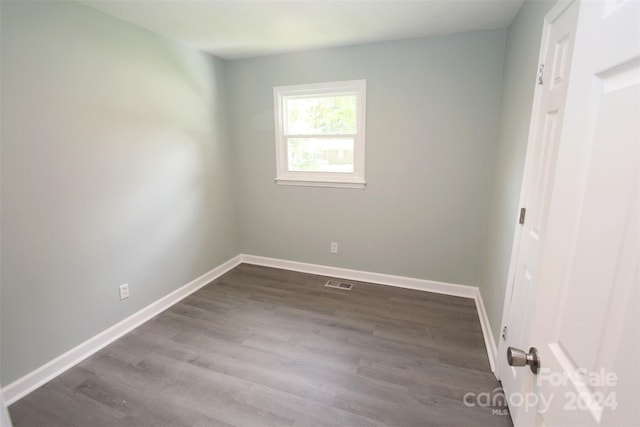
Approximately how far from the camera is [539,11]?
5.21 feet

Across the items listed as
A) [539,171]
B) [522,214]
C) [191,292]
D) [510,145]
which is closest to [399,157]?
[510,145]

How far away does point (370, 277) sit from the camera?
3.27 m

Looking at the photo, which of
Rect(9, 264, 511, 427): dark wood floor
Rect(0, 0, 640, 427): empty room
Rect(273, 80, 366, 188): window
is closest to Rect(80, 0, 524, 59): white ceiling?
Rect(0, 0, 640, 427): empty room

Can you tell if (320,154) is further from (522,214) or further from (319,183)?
(522,214)

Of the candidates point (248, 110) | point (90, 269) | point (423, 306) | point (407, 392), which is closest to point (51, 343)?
point (90, 269)

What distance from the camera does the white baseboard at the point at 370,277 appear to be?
9.74ft

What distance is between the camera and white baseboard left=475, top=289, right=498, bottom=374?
1.99 metres

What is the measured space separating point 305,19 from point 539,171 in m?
1.93

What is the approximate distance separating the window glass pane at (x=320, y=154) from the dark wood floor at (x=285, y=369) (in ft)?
4.71

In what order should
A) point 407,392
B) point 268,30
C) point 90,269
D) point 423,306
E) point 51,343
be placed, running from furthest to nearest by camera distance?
point 423,306, point 268,30, point 90,269, point 51,343, point 407,392

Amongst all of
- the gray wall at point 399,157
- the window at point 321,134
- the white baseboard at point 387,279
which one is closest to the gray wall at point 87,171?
the gray wall at point 399,157

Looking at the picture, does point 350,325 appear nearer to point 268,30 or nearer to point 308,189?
point 308,189

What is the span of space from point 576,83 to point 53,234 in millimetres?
2677

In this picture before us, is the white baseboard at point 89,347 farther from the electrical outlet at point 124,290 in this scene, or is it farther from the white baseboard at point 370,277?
the white baseboard at point 370,277
